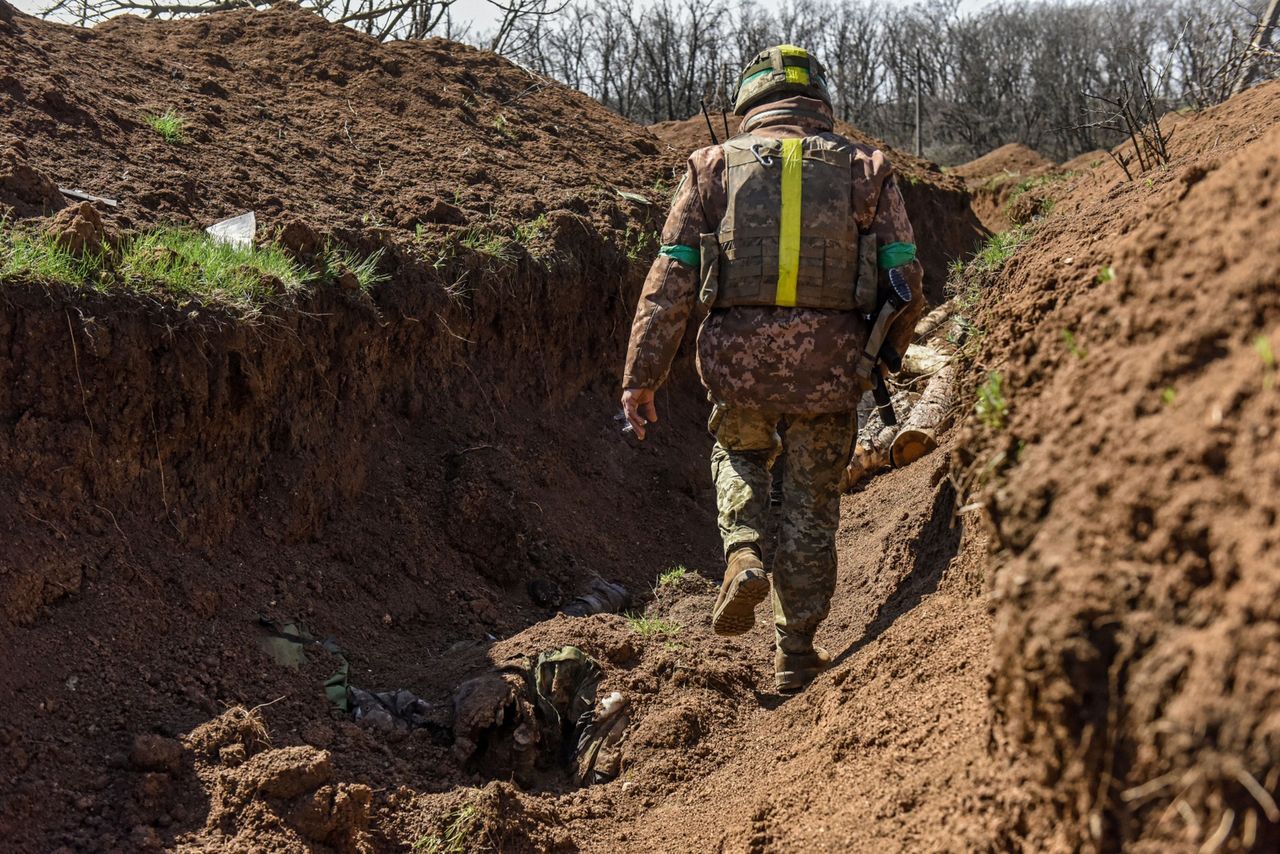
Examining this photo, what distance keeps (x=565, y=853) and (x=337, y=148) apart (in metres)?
5.18

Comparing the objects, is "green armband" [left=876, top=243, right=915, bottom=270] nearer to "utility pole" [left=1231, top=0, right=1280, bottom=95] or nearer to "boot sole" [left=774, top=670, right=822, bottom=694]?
"boot sole" [left=774, top=670, right=822, bottom=694]

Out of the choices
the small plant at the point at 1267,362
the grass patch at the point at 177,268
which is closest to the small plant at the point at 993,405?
the small plant at the point at 1267,362

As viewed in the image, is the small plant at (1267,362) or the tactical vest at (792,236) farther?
the tactical vest at (792,236)

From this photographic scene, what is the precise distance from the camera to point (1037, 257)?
4.72 meters

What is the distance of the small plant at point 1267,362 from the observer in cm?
162

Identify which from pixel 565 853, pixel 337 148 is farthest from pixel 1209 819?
pixel 337 148

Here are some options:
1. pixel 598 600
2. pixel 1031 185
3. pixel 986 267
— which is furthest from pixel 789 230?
pixel 1031 185

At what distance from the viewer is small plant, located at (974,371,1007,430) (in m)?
2.39

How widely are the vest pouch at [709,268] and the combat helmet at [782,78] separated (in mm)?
683

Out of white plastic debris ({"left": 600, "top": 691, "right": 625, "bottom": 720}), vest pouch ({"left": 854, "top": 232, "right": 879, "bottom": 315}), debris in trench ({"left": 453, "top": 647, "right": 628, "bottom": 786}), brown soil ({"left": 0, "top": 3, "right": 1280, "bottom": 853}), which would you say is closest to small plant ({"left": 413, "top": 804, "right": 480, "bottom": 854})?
brown soil ({"left": 0, "top": 3, "right": 1280, "bottom": 853})

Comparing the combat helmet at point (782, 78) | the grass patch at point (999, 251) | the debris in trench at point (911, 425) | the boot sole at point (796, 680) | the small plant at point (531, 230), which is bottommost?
the boot sole at point (796, 680)

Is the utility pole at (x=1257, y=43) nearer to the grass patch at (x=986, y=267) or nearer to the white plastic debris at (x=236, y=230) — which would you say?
the grass patch at (x=986, y=267)

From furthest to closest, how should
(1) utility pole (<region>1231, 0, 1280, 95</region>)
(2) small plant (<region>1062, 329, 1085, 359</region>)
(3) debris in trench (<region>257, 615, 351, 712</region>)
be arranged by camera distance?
1. (1) utility pole (<region>1231, 0, 1280, 95</region>)
2. (3) debris in trench (<region>257, 615, 351, 712</region>)
3. (2) small plant (<region>1062, 329, 1085, 359</region>)

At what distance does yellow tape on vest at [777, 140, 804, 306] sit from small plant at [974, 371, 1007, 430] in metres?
1.68
